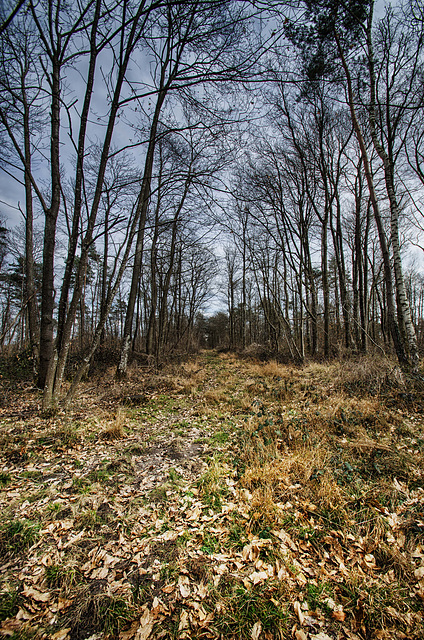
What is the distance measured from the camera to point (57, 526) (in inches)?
92.5

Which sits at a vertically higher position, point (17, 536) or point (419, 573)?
point (17, 536)

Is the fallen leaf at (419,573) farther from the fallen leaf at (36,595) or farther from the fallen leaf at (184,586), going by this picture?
the fallen leaf at (36,595)

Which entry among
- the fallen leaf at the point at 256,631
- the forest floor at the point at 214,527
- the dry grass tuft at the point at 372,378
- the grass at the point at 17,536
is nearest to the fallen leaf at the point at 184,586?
the forest floor at the point at 214,527

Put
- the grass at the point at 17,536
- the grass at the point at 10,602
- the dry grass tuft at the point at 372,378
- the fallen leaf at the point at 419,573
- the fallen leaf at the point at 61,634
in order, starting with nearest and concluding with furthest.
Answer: the fallen leaf at the point at 61,634 → the grass at the point at 10,602 → the fallen leaf at the point at 419,573 → the grass at the point at 17,536 → the dry grass tuft at the point at 372,378

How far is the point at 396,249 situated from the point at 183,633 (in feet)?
29.9

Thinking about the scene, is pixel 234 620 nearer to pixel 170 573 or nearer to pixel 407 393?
pixel 170 573

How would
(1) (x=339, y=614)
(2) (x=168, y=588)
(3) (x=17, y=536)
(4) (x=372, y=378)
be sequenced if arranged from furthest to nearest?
Answer: (4) (x=372, y=378) < (3) (x=17, y=536) < (2) (x=168, y=588) < (1) (x=339, y=614)

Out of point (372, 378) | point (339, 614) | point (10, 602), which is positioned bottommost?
point (339, 614)

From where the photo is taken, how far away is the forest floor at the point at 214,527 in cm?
167

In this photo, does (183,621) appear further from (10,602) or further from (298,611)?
(10,602)

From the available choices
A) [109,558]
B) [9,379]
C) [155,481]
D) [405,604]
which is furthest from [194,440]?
[9,379]

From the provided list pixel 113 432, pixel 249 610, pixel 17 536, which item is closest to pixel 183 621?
pixel 249 610

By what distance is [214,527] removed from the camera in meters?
2.44

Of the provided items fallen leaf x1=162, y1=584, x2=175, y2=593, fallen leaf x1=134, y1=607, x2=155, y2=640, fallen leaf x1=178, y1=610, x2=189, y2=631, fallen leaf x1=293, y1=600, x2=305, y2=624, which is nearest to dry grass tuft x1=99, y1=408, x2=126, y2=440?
fallen leaf x1=162, y1=584, x2=175, y2=593
